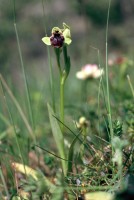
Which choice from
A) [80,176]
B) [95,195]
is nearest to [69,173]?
[80,176]

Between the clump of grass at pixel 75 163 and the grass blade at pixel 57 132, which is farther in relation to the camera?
the grass blade at pixel 57 132

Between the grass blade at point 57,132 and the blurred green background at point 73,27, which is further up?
the grass blade at point 57,132

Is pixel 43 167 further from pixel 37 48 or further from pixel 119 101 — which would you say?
pixel 37 48

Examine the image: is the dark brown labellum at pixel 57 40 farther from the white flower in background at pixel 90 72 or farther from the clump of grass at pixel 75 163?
the white flower in background at pixel 90 72

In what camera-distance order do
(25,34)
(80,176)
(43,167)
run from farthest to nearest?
(25,34), (43,167), (80,176)

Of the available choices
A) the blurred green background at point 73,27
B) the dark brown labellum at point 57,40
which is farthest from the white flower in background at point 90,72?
the blurred green background at point 73,27

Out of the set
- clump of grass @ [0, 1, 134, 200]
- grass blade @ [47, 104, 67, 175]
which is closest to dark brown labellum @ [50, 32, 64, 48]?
clump of grass @ [0, 1, 134, 200]

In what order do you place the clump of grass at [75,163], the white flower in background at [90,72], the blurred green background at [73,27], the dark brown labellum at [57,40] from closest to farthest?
1. the clump of grass at [75,163]
2. the dark brown labellum at [57,40]
3. the white flower in background at [90,72]
4. the blurred green background at [73,27]

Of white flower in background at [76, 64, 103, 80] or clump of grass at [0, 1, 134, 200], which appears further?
white flower in background at [76, 64, 103, 80]

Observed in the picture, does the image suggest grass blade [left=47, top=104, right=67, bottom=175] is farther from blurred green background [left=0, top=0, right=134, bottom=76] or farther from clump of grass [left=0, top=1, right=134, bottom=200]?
blurred green background [left=0, top=0, right=134, bottom=76]

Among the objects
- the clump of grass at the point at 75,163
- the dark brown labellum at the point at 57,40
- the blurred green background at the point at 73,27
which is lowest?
the blurred green background at the point at 73,27

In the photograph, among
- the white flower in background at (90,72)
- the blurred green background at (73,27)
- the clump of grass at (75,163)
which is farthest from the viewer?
the blurred green background at (73,27)
